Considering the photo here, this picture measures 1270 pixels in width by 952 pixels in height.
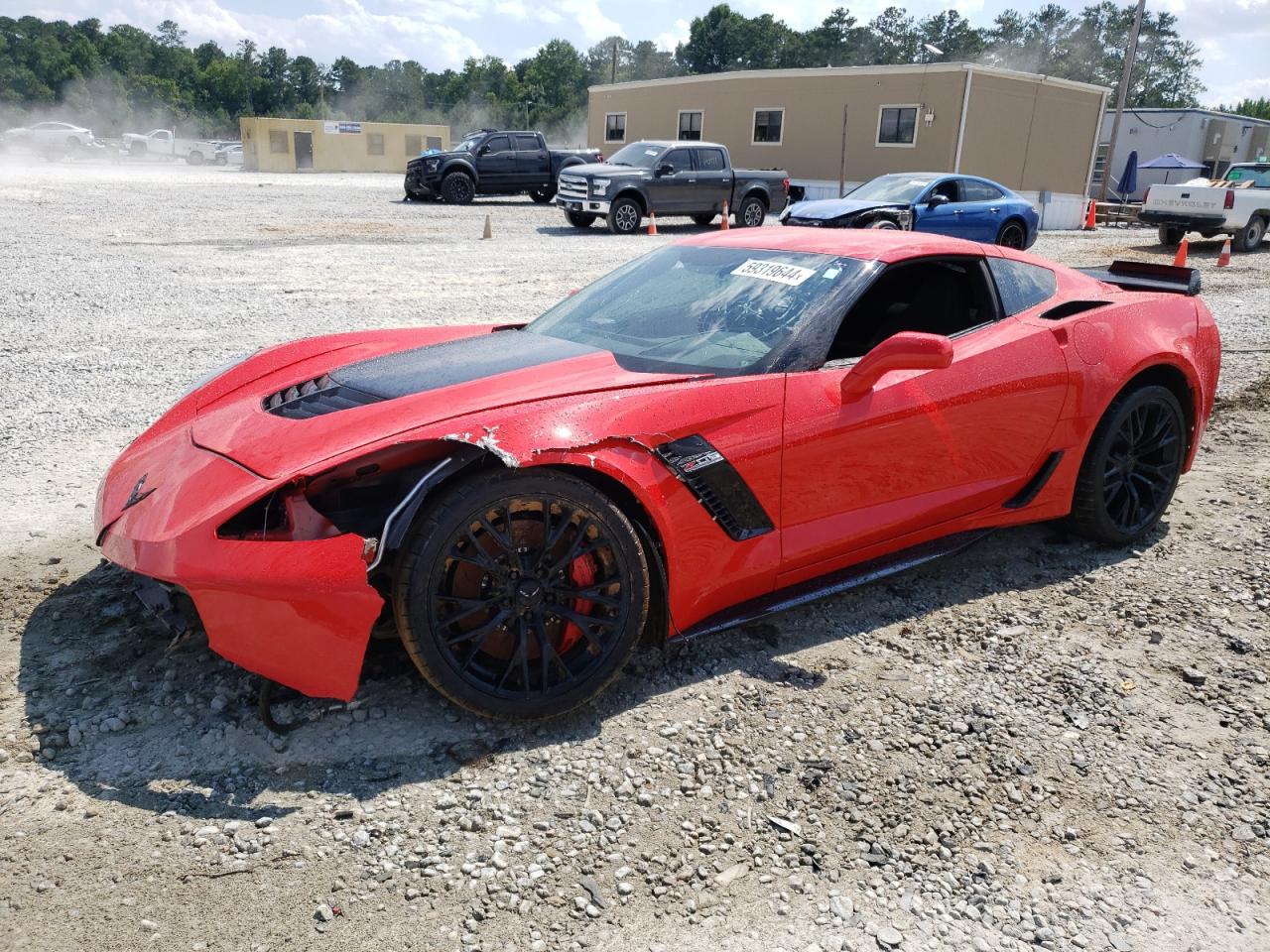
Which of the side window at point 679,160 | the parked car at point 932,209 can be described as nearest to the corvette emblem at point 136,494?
the parked car at point 932,209

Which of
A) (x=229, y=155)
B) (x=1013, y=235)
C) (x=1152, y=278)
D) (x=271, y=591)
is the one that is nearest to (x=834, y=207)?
(x=1013, y=235)

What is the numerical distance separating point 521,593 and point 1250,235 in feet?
69.7

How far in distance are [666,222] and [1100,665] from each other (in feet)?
64.9

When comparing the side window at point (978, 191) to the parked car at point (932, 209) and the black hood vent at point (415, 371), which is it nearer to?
the parked car at point (932, 209)

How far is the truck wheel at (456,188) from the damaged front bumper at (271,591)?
Answer: 75.1 feet

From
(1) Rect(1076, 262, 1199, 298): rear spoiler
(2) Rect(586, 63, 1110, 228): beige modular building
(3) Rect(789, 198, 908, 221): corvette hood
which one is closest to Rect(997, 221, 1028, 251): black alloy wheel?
(3) Rect(789, 198, 908, 221): corvette hood

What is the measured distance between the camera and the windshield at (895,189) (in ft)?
51.1

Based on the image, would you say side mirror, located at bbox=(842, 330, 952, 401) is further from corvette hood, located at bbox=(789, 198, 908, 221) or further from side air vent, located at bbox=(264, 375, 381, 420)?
corvette hood, located at bbox=(789, 198, 908, 221)

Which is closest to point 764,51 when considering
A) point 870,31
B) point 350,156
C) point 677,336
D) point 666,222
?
point 870,31

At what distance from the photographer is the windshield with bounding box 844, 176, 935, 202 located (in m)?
15.6

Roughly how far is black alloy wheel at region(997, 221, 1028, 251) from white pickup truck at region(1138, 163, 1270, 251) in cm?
397

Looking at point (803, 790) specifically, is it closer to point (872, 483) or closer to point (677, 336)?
point (872, 483)

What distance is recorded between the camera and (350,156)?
4531 centimetres

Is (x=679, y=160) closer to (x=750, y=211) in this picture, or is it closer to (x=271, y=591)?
(x=750, y=211)
